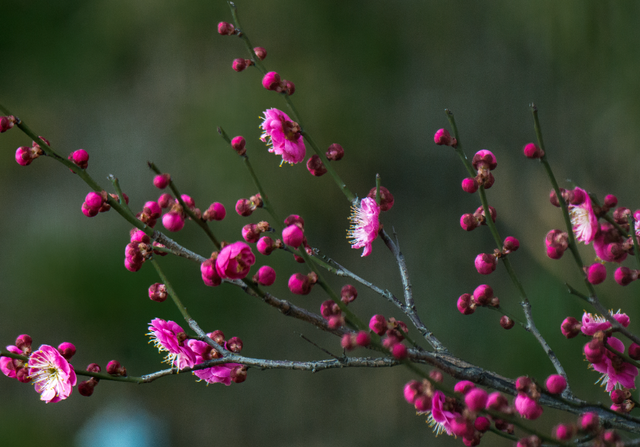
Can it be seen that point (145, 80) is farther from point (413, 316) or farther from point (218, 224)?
point (413, 316)

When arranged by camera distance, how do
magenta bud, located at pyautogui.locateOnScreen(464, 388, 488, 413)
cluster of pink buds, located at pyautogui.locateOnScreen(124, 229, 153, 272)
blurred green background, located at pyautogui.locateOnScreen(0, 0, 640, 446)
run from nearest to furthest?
magenta bud, located at pyautogui.locateOnScreen(464, 388, 488, 413) → cluster of pink buds, located at pyautogui.locateOnScreen(124, 229, 153, 272) → blurred green background, located at pyautogui.locateOnScreen(0, 0, 640, 446)

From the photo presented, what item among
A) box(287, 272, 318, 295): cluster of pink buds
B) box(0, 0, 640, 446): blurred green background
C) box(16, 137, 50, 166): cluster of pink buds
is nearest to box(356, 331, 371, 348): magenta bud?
box(287, 272, 318, 295): cluster of pink buds

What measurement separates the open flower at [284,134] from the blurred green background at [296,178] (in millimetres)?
902

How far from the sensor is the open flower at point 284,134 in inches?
17.2

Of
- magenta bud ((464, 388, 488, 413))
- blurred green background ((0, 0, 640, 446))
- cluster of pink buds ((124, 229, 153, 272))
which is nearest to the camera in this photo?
magenta bud ((464, 388, 488, 413))

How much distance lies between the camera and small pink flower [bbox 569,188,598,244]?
34cm

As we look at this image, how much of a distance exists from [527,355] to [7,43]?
1633 millimetres

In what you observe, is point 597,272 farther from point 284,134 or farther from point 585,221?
point 284,134

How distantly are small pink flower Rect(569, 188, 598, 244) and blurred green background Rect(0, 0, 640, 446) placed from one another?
85 centimetres

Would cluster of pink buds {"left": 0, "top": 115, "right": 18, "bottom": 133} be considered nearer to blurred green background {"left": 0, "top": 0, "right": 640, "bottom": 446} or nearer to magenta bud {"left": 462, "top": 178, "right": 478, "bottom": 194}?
magenta bud {"left": 462, "top": 178, "right": 478, "bottom": 194}

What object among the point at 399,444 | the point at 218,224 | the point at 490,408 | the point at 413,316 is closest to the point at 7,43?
the point at 218,224

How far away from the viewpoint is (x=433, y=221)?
1.40 metres

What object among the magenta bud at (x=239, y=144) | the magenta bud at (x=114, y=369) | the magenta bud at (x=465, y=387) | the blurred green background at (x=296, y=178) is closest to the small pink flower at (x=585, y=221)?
the magenta bud at (x=465, y=387)

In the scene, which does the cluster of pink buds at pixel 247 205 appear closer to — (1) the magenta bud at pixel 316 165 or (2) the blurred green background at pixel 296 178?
(1) the magenta bud at pixel 316 165
